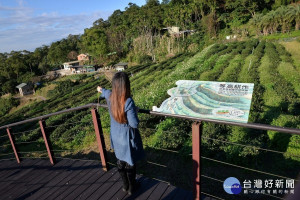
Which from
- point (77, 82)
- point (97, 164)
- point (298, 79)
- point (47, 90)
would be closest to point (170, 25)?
point (77, 82)

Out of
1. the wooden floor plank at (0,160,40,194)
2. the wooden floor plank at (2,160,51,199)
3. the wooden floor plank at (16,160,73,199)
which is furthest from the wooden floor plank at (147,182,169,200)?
the wooden floor plank at (0,160,40,194)

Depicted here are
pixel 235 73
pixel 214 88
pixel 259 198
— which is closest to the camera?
pixel 214 88

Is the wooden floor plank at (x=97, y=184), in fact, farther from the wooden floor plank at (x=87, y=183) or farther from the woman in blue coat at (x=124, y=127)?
the woman in blue coat at (x=124, y=127)

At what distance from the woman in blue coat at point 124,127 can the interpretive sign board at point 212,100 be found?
78 cm

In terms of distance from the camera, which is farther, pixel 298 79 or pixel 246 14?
pixel 246 14

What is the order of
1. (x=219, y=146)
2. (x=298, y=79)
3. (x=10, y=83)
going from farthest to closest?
(x=10, y=83), (x=298, y=79), (x=219, y=146)

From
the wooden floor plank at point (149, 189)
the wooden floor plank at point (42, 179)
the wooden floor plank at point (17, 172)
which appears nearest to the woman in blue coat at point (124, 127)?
the wooden floor plank at point (149, 189)

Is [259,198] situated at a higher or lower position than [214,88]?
lower

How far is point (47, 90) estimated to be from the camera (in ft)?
128

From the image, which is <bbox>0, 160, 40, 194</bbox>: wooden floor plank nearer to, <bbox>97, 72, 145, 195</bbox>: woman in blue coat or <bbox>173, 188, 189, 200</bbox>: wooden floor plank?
<bbox>97, 72, 145, 195</bbox>: woman in blue coat

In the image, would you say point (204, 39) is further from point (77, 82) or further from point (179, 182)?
point (179, 182)

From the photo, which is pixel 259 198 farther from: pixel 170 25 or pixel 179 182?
pixel 170 25

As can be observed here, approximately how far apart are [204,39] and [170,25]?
955cm

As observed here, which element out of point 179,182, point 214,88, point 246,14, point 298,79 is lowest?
point 179,182
